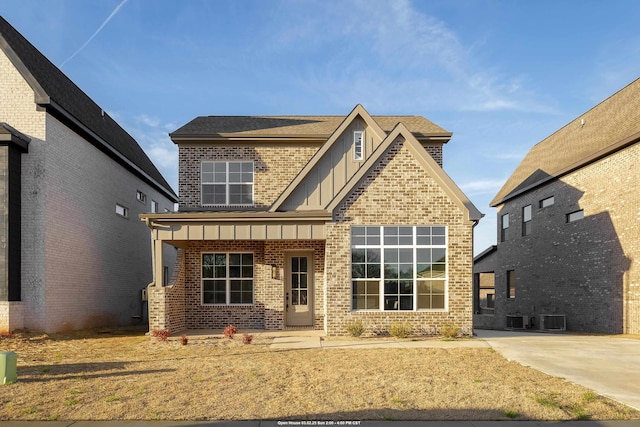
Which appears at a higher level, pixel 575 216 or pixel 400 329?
pixel 575 216

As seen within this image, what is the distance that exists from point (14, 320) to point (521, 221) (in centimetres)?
2299

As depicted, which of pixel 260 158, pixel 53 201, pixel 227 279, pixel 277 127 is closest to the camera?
pixel 53 201

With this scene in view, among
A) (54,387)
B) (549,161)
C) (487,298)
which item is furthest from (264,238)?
(487,298)

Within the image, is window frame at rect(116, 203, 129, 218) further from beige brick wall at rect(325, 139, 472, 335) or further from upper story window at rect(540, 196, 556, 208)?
upper story window at rect(540, 196, 556, 208)

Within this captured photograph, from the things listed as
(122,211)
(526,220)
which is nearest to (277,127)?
(122,211)

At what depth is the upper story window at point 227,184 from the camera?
656 inches

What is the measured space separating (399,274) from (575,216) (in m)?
11.2

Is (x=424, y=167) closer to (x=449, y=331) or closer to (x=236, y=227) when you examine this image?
(x=449, y=331)

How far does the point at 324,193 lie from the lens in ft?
48.9

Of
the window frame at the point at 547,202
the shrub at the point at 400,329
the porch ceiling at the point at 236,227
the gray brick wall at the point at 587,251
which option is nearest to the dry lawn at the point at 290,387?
the shrub at the point at 400,329

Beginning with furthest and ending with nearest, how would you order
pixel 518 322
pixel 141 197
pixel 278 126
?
1. pixel 141 197
2. pixel 518 322
3. pixel 278 126

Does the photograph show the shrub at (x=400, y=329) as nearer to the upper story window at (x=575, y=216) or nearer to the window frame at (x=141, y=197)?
the upper story window at (x=575, y=216)

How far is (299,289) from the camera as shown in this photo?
1518cm

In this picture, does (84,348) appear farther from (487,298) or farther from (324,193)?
(487,298)
